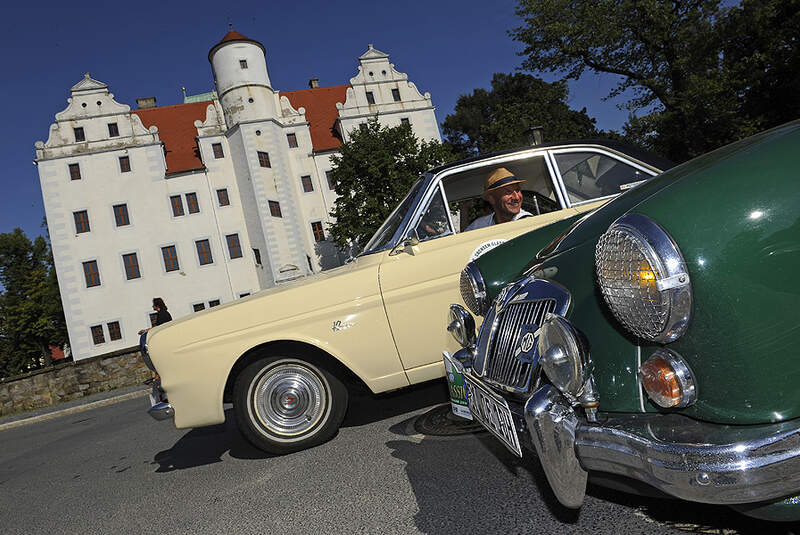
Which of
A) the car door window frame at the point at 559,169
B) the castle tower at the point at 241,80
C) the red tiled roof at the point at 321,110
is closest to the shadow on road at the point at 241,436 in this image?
the car door window frame at the point at 559,169

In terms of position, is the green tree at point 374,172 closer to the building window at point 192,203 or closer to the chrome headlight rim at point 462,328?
the building window at point 192,203

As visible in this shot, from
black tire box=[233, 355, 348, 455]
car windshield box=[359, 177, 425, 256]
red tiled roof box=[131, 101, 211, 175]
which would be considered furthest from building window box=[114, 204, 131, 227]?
black tire box=[233, 355, 348, 455]

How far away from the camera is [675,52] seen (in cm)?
2183

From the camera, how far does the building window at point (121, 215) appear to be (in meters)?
33.3

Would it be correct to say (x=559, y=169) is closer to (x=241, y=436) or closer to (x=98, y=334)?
(x=241, y=436)

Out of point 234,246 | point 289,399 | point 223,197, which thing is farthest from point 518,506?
point 223,197

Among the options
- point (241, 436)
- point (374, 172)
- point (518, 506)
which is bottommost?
point (518, 506)

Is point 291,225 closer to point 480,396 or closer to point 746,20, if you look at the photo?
point 746,20

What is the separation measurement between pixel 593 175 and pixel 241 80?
3571 cm

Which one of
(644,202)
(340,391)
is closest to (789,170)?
(644,202)

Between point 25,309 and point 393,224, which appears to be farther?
point 25,309

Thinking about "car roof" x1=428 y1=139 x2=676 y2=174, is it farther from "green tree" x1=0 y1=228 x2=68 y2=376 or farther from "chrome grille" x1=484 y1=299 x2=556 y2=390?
"green tree" x1=0 y1=228 x2=68 y2=376

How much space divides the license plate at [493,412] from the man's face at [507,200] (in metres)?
2.05

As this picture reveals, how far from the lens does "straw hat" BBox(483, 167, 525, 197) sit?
4.14 meters
